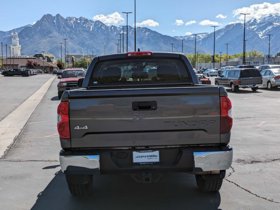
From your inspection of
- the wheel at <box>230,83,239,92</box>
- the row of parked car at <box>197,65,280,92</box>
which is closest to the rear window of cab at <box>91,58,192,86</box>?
the row of parked car at <box>197,65,280,92</box>

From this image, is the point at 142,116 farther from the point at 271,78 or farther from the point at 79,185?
the point at 271,78

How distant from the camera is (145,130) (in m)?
5.20

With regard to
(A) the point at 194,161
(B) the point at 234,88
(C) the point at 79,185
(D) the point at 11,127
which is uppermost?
(A) the point at 194,161

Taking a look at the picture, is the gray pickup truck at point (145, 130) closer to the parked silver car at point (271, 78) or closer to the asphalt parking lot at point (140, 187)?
the asphalt parking lot at point (140, 187)

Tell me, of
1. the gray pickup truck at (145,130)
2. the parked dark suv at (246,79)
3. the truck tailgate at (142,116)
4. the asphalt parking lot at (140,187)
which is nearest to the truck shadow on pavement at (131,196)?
the asphalt parking lot at (140,187)

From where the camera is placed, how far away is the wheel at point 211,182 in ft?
19.6

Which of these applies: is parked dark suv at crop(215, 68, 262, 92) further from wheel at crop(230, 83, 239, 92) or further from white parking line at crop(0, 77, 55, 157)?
white parking line at crop(0, 77, 55, 157)

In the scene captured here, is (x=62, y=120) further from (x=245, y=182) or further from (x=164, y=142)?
(x=245, y=182)

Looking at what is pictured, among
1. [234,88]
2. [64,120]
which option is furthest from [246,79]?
[64,120]

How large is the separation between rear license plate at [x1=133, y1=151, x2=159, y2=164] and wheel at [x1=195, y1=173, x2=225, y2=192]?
1.06 m

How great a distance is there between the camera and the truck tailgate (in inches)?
204

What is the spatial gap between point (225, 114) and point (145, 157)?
1.01m

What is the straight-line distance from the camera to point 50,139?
37.1 ft

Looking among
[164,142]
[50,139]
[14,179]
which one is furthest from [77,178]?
[50,139]
